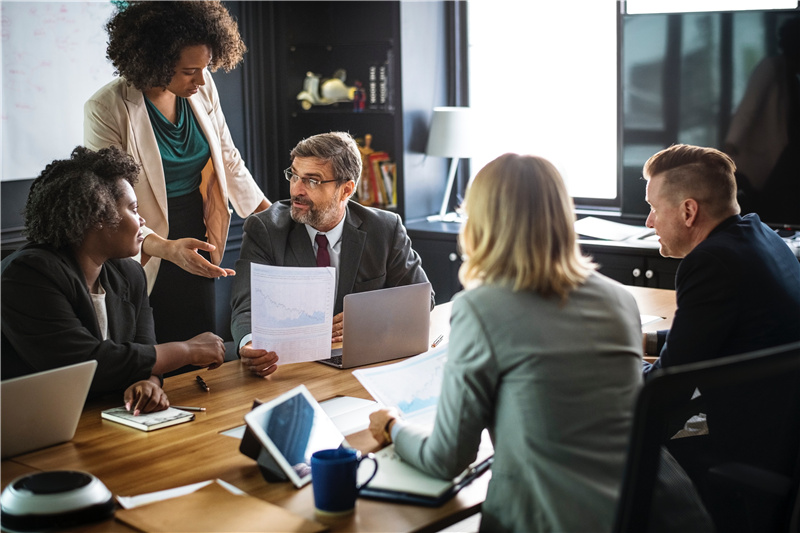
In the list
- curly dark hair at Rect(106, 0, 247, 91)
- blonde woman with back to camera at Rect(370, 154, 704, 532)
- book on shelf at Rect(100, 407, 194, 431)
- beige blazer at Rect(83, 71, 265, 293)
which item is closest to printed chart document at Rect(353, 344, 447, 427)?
blonde woman with back to camera at Rect(370, 154, 704, 532)

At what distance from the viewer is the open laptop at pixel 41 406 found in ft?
5.33

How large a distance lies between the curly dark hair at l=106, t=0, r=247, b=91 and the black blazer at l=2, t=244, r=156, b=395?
1.03 metres

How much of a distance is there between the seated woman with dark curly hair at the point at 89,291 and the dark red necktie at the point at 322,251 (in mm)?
588

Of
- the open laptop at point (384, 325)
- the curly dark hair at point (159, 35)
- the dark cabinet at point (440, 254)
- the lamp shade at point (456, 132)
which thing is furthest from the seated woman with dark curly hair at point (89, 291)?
the lamp shade at point (456, 132)

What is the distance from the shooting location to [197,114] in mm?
3184

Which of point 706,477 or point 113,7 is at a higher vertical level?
point 113,7

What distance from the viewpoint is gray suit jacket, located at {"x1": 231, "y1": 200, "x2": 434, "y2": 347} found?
106 inches

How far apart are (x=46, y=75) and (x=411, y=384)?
2.77m

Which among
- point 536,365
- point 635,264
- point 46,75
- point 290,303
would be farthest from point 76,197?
point 635,264

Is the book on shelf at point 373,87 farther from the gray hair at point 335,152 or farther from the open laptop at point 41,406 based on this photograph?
the open laptop at point 41,406

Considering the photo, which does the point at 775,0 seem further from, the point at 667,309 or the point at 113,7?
the point at 113,7

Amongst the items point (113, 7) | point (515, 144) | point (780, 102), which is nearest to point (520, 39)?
point (515, 144)

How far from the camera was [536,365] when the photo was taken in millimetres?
1392

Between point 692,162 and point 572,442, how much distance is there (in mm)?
1045
